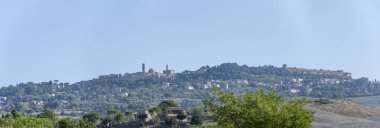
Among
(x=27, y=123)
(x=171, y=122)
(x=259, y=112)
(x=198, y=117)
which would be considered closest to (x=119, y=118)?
(x=171, y=122)

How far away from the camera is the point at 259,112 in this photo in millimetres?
44500

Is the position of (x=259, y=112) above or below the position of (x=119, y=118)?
above

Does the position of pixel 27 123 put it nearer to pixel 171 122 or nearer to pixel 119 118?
pixel 171 122

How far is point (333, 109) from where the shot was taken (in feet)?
646

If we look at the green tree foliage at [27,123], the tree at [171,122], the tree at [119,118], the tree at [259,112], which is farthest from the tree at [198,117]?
the tree at [259,112]

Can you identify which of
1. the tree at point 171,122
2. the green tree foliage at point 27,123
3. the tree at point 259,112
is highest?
the tree at point 259,112

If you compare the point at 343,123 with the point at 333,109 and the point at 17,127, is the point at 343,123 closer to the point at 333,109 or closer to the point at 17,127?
the point at 333,109

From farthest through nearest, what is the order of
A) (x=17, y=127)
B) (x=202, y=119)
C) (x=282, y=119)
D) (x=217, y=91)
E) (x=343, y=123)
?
1. (x=202, y=119)
2. (x=343, y=123)
3. (x=17, y=127)
4. (x=217, y=91)
5. (x=282, y=119)

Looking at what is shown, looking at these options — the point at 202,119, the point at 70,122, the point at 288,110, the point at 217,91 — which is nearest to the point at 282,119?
the point at 288,110

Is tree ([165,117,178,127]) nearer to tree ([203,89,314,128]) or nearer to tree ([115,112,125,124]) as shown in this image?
tree ([115,112,125,124])

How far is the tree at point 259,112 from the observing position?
43.8 metres

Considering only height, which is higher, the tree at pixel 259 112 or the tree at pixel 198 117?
the tree at pixel 259 112

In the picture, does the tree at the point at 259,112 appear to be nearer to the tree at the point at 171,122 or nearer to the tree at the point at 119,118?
the tree at the point at 171,122

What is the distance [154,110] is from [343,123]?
64.1 m
